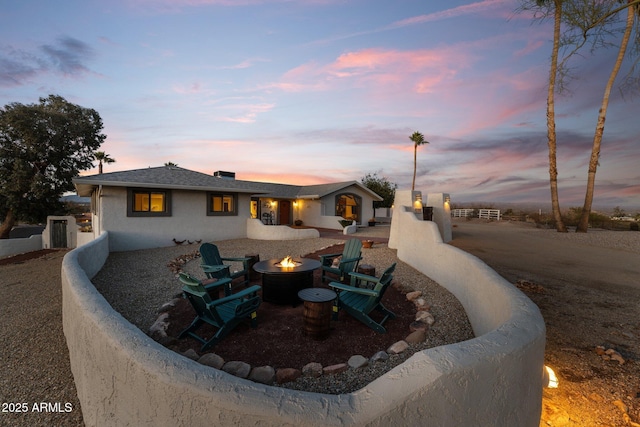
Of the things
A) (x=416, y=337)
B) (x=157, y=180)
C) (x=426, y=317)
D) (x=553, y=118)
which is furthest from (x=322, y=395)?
(x=553, y=118)

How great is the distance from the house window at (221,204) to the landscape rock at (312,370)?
410 inches

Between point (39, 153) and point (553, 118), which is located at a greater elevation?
point (553, 118)

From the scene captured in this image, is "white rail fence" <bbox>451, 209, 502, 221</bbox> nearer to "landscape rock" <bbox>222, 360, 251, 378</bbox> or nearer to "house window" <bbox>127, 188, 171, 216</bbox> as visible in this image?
"house window" <bbox>127, 188, 171, 216</bbox>

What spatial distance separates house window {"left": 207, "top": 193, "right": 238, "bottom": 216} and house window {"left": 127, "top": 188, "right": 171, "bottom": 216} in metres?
1.66

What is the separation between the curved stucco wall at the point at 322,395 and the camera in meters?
1.42

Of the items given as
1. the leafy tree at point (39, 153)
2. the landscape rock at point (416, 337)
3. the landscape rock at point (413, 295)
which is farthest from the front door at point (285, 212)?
the landscape rock at point (416, 337)

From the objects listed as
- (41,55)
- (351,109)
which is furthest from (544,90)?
(41,55)

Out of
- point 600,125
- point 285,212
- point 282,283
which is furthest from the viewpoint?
point 285,212

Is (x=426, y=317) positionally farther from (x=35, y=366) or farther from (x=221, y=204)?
(x=221, y=204)

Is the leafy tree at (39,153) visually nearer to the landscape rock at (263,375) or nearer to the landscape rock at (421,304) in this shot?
the landscape rock at (263,375)

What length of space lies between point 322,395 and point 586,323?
536cm

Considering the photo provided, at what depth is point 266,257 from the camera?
9156 mm

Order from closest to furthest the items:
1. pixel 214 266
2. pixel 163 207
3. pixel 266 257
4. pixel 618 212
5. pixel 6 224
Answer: pixel 214 266, pixel 266 257, pixel 163 207, pixel 6 224, pixel 618 212

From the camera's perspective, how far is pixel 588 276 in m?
7.26
